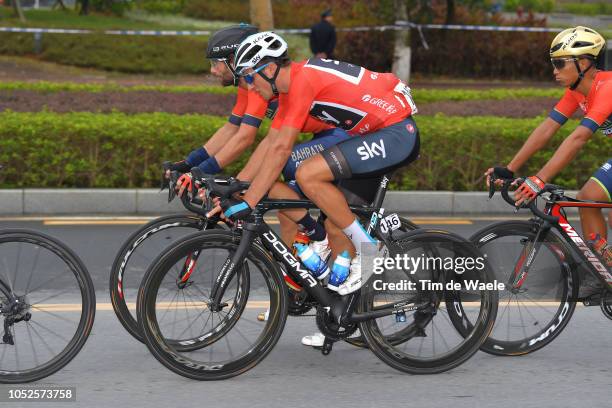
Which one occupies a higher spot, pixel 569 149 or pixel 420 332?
pixel 569 149

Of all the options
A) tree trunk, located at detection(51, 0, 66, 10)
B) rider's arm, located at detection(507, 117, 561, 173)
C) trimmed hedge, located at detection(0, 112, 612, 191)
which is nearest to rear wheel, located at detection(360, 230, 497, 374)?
rider's arm, located at detection(507, 117, 561, 173)

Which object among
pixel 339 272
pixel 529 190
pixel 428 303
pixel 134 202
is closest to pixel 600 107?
pixel 529 190

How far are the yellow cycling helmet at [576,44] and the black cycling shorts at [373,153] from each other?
0.98 meters

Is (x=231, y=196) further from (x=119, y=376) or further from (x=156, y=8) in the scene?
(x=156, y=8)

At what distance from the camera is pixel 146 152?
12086 millimetres

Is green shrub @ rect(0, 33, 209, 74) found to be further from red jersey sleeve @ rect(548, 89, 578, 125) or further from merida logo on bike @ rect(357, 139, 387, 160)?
merida logo on bike @ rect(357, 139, 387, 160)

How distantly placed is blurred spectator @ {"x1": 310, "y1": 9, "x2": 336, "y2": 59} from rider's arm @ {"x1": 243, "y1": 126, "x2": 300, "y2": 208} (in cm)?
1834

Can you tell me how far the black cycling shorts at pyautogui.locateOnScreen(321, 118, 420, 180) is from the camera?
585 cm

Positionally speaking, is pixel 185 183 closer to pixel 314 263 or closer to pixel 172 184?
pixel 172 184

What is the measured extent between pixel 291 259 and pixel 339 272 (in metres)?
Result: 0.27

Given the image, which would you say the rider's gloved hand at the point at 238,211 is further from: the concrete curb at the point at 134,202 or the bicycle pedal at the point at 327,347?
the concrete curb at the point at 134,202

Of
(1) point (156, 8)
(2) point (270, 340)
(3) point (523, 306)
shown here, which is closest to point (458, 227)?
(3) point (523, 306)

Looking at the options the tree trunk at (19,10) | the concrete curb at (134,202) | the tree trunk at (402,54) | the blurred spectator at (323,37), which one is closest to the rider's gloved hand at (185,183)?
the concrete curb at (134,202)

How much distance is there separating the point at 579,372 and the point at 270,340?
168cm
